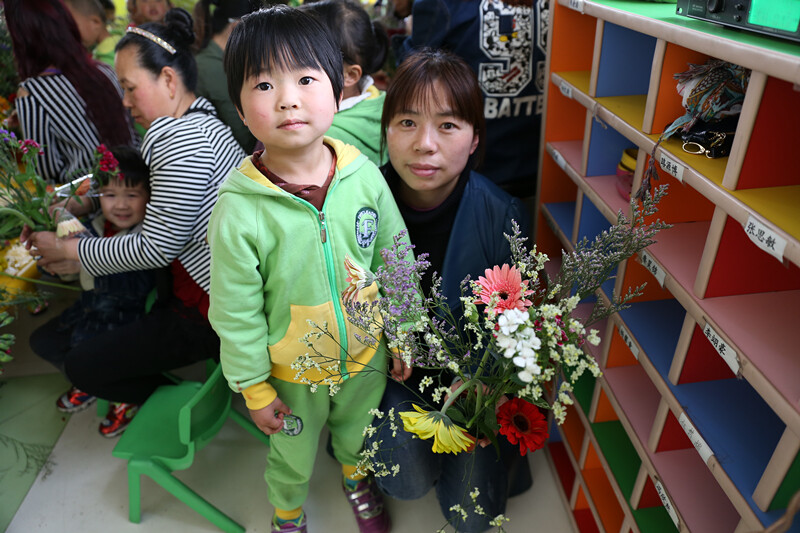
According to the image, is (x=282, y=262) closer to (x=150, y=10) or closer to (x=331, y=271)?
(x=331, y=271)

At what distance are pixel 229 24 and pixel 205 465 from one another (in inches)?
77.5

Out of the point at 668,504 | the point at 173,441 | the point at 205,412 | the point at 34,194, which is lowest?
the point at 173,441

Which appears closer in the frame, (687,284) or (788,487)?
(788,487)

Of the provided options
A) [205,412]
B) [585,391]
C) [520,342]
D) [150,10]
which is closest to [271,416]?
[205,412]

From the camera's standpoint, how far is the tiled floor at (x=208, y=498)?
6.55ft

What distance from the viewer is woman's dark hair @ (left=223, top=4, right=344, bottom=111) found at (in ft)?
4.13

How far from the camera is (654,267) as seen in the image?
1.23m

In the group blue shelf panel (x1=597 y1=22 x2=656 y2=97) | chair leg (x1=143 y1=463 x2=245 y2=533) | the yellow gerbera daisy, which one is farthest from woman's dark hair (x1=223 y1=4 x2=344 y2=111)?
chair leg (x1=143 y1=463 x2=245 y2=533)

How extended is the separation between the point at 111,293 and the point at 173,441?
66 centimetres

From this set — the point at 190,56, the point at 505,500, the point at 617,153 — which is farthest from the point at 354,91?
the point at 505,500

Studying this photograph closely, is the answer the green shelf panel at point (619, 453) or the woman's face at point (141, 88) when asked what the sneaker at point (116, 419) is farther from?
the green shelf panel at point (619, 453)

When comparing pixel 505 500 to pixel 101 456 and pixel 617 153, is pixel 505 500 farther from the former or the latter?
pixel 101 456

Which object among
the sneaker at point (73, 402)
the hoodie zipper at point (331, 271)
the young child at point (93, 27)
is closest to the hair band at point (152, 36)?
the hoodie zipper at point (331, 271)

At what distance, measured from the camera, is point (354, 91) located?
6.82 ft
